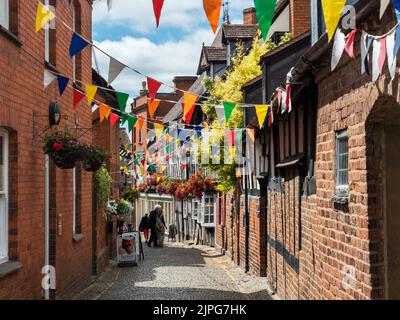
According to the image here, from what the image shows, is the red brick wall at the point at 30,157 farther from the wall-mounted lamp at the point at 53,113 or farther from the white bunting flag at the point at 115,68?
the white bunting flag at the point at 115,68

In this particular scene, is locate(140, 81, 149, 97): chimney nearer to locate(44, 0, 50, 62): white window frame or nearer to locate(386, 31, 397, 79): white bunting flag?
locate(44, 0, 50, 62): white window frame

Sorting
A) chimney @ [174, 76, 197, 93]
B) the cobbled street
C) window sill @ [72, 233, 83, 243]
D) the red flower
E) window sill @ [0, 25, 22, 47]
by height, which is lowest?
the cobbled street

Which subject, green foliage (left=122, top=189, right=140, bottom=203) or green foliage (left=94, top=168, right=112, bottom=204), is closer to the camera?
green foliage (left=94, top=168, right=112, bottom=204)

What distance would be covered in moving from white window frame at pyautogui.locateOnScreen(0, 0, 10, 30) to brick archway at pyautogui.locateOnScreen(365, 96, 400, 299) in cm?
493

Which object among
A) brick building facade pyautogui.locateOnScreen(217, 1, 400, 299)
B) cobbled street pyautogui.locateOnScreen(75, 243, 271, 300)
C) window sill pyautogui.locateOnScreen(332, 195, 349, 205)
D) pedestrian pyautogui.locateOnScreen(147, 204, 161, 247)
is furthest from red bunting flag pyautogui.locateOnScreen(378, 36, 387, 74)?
pedestrian pyautogui.locateOnScreen(147, 204, 161, 247)

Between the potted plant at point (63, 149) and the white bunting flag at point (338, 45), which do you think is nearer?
the white bunting flag at point (338, 45)

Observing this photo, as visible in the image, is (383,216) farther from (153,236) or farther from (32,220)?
(153,236)

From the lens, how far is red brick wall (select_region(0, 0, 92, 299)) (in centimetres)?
780

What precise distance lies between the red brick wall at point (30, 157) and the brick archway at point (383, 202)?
4.33 meters

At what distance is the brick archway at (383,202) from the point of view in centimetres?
513

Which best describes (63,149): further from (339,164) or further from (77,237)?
(339,164)

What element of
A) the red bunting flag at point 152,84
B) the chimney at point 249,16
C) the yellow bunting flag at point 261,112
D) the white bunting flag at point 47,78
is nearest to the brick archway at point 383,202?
the red bunting flag at point 152,84

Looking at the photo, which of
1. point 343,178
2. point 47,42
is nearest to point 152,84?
point 47,42

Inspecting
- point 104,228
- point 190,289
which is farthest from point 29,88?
point 104,228
